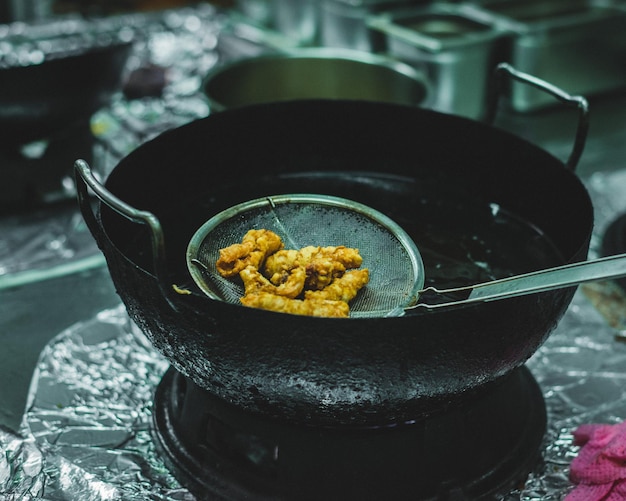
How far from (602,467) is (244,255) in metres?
0.90

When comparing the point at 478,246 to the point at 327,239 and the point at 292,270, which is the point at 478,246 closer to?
the point at 327,239

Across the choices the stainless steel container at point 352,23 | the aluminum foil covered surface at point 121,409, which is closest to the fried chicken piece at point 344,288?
the aluminum foil covered surface at point 121,409

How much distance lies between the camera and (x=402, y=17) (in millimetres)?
3461

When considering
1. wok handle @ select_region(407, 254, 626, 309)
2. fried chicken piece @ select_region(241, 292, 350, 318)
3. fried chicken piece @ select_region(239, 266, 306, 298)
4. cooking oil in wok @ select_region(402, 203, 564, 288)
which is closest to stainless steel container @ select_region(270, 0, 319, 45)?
cooking oil in wok @ select_region(402, 203, 564, 288)

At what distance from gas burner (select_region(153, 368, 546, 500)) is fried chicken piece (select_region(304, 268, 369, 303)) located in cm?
28

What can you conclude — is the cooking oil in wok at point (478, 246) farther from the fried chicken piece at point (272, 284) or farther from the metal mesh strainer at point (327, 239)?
the fried chicken piece at point (272, 284)

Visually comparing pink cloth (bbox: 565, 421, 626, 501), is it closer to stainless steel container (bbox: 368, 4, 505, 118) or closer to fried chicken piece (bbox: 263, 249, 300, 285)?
fried chicken piece (bbox: 263, 249, 300, 285)

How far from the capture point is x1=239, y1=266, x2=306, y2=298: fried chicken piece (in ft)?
4.79

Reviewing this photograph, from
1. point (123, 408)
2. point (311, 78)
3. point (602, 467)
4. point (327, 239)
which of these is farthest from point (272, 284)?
point (311, 78)

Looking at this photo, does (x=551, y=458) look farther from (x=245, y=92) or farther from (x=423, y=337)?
(x=245, y=92)

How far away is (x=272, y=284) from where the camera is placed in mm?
1531

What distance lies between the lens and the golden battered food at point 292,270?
147cm

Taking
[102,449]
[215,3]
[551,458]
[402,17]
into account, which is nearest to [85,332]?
[102,449]

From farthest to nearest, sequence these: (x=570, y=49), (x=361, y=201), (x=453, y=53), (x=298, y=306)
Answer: (x=570, y=49) → (x=453, y=53) → (x=361, y=201) → (x=298, y=306)
